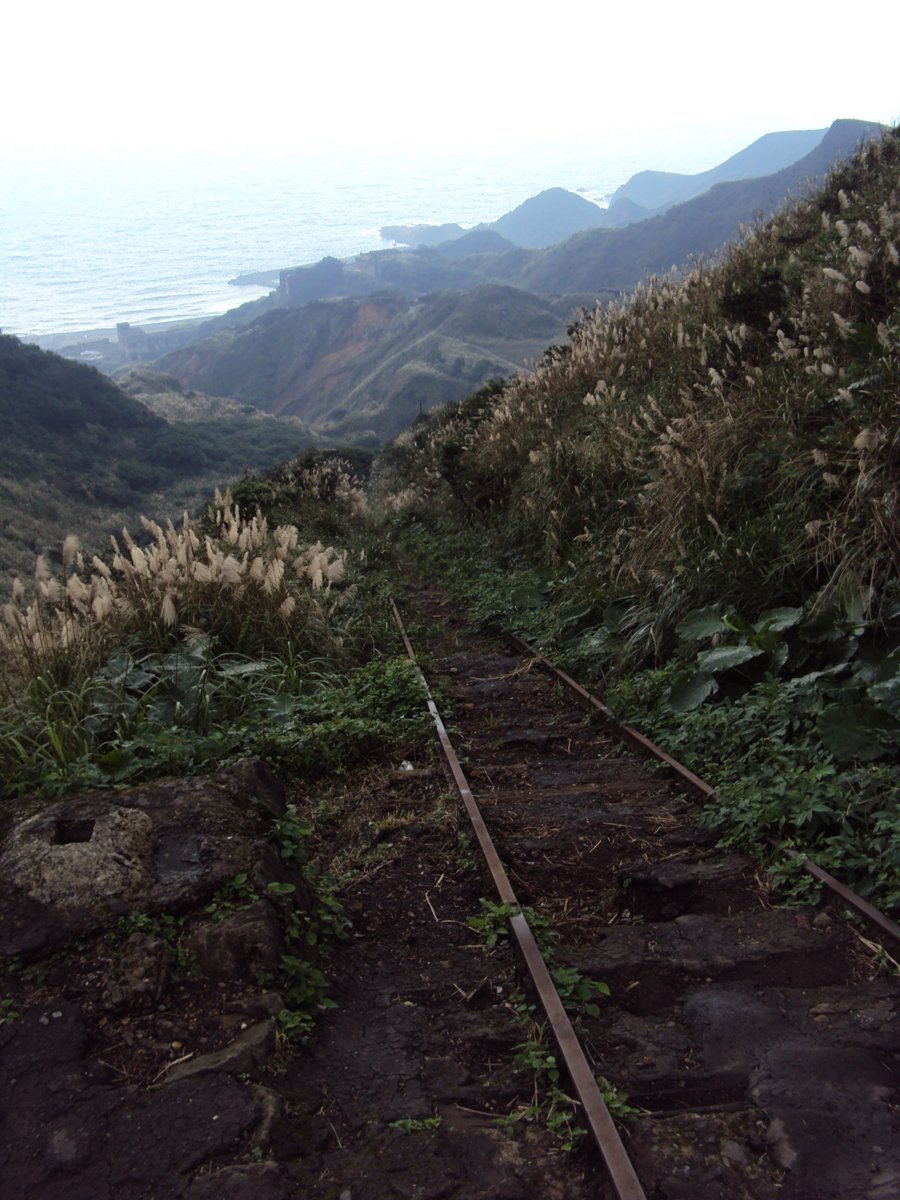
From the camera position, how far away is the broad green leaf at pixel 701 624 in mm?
5895

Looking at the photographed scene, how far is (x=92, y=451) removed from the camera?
6662cm

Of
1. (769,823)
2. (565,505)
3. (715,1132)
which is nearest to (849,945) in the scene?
(769,823)

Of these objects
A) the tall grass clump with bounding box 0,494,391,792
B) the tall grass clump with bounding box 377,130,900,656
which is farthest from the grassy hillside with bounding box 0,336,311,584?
the tall grass clump with bounding box 0,494,391,792

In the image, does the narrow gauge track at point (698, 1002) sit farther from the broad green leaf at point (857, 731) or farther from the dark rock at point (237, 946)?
the dark rock at point (237, 946)

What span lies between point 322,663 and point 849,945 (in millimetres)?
4858

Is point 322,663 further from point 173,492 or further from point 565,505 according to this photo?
point 173,492

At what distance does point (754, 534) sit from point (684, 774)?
2099 mm

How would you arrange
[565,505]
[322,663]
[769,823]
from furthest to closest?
[565,505]
[322,663]
[769,823]

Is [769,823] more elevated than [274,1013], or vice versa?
[274,1013]

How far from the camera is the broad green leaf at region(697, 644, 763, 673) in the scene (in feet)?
17.9

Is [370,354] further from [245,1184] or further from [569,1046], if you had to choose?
[245,1184]

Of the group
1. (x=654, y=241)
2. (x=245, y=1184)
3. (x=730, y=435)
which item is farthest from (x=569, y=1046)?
(x=654, y=241)

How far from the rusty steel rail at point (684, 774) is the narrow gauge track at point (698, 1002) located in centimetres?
4

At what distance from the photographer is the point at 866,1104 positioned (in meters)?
2.58
